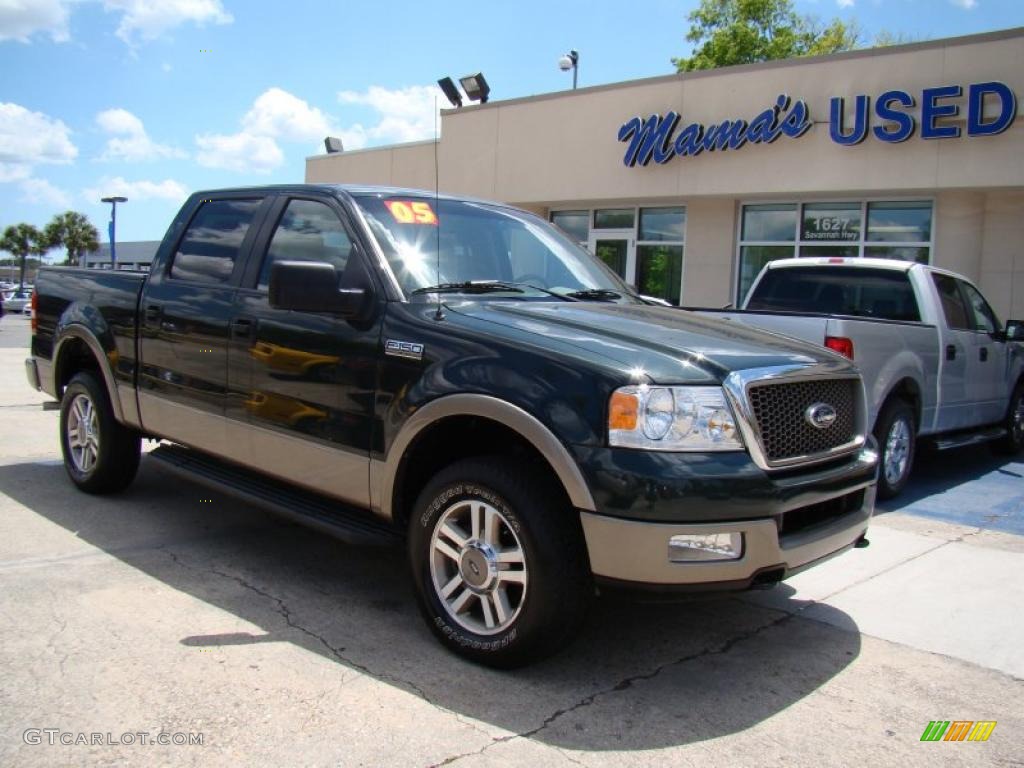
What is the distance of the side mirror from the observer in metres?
3.68

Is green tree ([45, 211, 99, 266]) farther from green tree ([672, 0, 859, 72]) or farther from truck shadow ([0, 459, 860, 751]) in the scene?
truck shadow ([0, 459, 860, 751])

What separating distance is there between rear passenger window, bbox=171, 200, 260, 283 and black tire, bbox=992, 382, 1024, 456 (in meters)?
7.52

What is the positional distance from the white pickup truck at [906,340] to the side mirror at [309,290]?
129 inches

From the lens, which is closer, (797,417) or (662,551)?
(662,551)

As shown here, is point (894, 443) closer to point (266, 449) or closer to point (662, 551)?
point (662, 551)

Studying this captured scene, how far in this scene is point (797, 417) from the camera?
11.4ft

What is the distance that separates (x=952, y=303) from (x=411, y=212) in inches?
215

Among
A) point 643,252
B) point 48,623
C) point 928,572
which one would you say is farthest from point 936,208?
point 48,623

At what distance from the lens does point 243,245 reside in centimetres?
477

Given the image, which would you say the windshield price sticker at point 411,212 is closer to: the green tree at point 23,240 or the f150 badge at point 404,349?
the f150 badge at point 404,349

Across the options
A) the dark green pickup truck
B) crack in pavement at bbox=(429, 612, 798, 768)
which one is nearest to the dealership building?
the dark green pickup truck

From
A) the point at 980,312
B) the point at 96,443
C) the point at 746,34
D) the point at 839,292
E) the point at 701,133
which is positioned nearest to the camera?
the point at 96,443

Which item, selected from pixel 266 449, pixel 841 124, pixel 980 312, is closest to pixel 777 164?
pixel 841 124

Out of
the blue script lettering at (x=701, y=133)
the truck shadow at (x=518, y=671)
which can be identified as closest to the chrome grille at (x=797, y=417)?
the truck shadow at (x=518, y=671)
